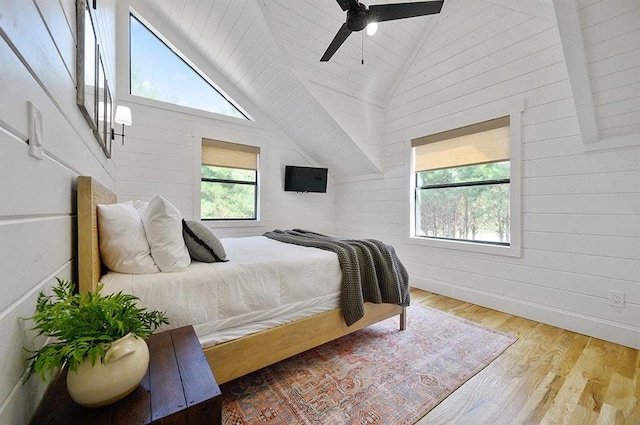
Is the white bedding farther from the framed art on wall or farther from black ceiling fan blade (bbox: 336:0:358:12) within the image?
black ceiling fan blade (bbox: 336:0:358:12)

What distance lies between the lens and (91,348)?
70cm

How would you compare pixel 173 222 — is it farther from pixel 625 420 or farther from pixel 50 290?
pixel 625 420

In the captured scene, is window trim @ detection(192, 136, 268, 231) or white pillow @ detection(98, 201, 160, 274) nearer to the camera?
white pillow @ detection(98, 201, 160, 274)

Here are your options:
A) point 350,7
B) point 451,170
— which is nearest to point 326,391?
A: point 350,7

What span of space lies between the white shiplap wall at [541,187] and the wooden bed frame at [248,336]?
1.49 m

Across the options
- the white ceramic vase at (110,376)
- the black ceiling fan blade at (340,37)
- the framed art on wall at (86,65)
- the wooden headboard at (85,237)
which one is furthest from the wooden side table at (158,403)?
the black ceiling fan blade at (340,37)

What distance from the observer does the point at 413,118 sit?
3.83 m

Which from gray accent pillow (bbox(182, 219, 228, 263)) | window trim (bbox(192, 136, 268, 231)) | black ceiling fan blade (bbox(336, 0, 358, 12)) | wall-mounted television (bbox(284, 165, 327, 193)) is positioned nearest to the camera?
gray accent pillow (bbox(182, 219, 228, 263))

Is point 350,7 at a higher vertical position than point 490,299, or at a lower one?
higher

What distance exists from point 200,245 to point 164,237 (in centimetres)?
25

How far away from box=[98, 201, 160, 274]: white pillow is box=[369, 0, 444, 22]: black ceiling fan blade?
2.13 metres

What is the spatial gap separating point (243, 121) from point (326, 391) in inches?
148

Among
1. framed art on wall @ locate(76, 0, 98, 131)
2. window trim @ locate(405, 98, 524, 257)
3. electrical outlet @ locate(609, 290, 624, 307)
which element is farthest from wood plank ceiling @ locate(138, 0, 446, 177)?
electrical outlet @ locate(609, 290, 624, 307)

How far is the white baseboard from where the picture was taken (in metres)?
2.23
